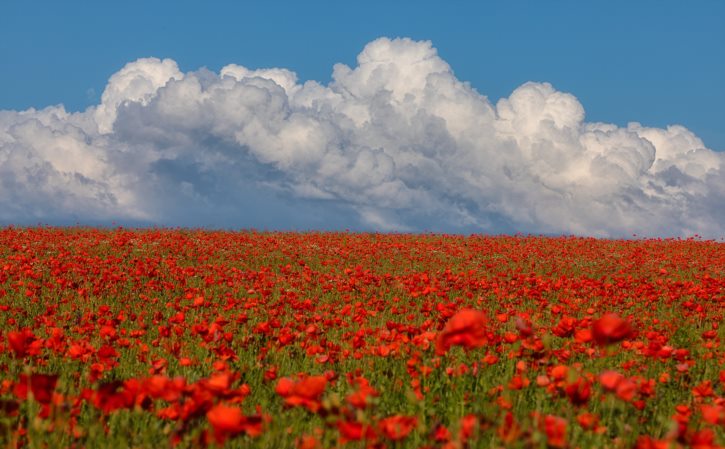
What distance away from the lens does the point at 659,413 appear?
5.41 meters

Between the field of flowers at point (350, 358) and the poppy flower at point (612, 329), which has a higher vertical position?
the poppy flower at point (612, 329)

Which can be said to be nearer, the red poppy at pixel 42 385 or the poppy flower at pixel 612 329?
the poppy flower at pixel 612 329

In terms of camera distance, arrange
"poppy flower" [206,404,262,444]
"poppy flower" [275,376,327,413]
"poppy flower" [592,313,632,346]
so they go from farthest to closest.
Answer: "poppy flower" [592,313,632,346] → "poppy flower" [275,376,327,413] → "poppy flower" [206,404,262,444]

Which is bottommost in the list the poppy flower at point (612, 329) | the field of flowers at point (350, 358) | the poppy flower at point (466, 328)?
the field of flowers at point (350, 358)

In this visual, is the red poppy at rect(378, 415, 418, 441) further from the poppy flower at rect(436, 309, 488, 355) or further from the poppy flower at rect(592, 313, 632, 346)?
the poppy flower at rect(592, 313, 632, 346)

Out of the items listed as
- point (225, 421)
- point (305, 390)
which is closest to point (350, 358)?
point (305, 390)

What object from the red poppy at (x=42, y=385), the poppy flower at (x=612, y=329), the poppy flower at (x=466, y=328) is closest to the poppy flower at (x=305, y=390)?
the poppy flower at (x=466, y=328)

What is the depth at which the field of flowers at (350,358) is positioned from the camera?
286cm

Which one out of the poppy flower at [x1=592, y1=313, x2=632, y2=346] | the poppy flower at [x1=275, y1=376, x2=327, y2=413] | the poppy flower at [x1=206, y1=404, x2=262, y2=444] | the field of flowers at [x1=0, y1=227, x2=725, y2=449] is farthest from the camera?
the field of flowers at [x1=0, y1=227, x2=725, y2=449]

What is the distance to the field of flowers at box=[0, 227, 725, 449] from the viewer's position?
112 inches

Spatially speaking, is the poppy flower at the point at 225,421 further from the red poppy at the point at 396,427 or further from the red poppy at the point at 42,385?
the red poppy at the point at 42,385

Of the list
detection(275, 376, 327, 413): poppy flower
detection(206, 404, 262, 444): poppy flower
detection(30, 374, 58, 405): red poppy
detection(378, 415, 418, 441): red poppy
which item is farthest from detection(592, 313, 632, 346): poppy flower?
detection(30, 374, 58, 405): red poppy

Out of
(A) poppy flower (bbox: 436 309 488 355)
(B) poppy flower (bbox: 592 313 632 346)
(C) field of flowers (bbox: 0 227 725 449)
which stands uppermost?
(B) poppy flower (bbox: 592 313 632 346)

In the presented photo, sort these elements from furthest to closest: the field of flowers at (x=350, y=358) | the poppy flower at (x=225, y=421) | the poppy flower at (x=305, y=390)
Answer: the field of flowers at (x=350, y=358) < the poppy flower at (x=305, y=390) < the poppy flower at (x=225, y=421)
